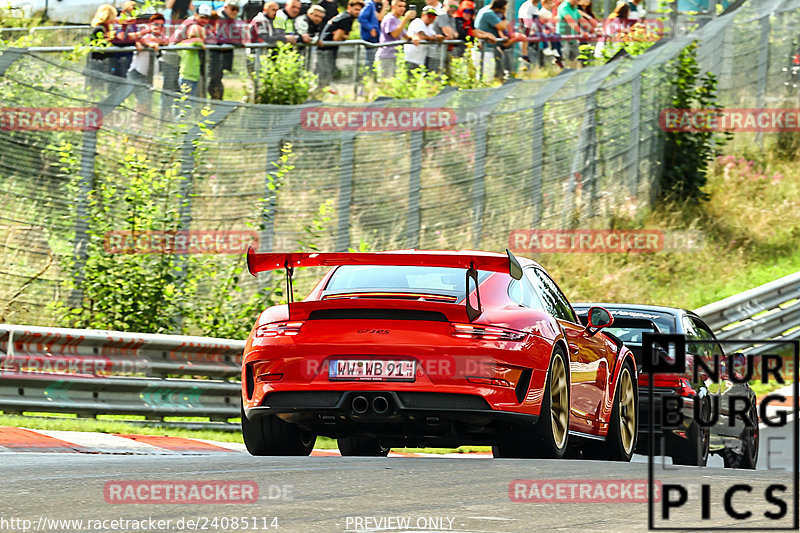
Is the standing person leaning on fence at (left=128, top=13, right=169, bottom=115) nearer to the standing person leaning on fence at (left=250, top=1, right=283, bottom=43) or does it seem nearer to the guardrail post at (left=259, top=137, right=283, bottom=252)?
the standing person leaning on fence at (left=250, top=1, right=283, bottom=43)

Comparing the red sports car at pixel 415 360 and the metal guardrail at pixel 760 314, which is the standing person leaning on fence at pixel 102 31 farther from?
the red sports car at pixel 415 360

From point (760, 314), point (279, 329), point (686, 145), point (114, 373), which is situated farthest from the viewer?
point (686, 145)

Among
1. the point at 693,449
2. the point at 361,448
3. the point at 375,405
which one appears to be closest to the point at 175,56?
the point at 361,448

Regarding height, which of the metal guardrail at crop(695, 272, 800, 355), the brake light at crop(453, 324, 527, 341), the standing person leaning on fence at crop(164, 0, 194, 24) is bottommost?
the metal guardrail at crop(695, 272, 800, 355)

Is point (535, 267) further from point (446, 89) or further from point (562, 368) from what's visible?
point (446, 89)

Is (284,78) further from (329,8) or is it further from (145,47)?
(145,47)

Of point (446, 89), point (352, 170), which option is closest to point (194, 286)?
point (352, 170)

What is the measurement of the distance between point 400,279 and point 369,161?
9835 mm

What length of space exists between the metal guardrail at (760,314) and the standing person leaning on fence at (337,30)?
660cm

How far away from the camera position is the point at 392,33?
69.8ft

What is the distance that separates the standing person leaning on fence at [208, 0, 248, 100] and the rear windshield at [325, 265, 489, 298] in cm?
1077

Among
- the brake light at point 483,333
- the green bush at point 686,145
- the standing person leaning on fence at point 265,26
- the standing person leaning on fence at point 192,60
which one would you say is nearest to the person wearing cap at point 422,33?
the standing person leaning on fence at point 265,26

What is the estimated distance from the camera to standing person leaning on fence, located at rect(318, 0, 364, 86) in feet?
69.6

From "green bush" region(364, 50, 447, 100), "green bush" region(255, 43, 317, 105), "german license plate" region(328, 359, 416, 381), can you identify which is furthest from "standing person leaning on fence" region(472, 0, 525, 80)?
"german license plate" region(328, 359, 416, 381)
